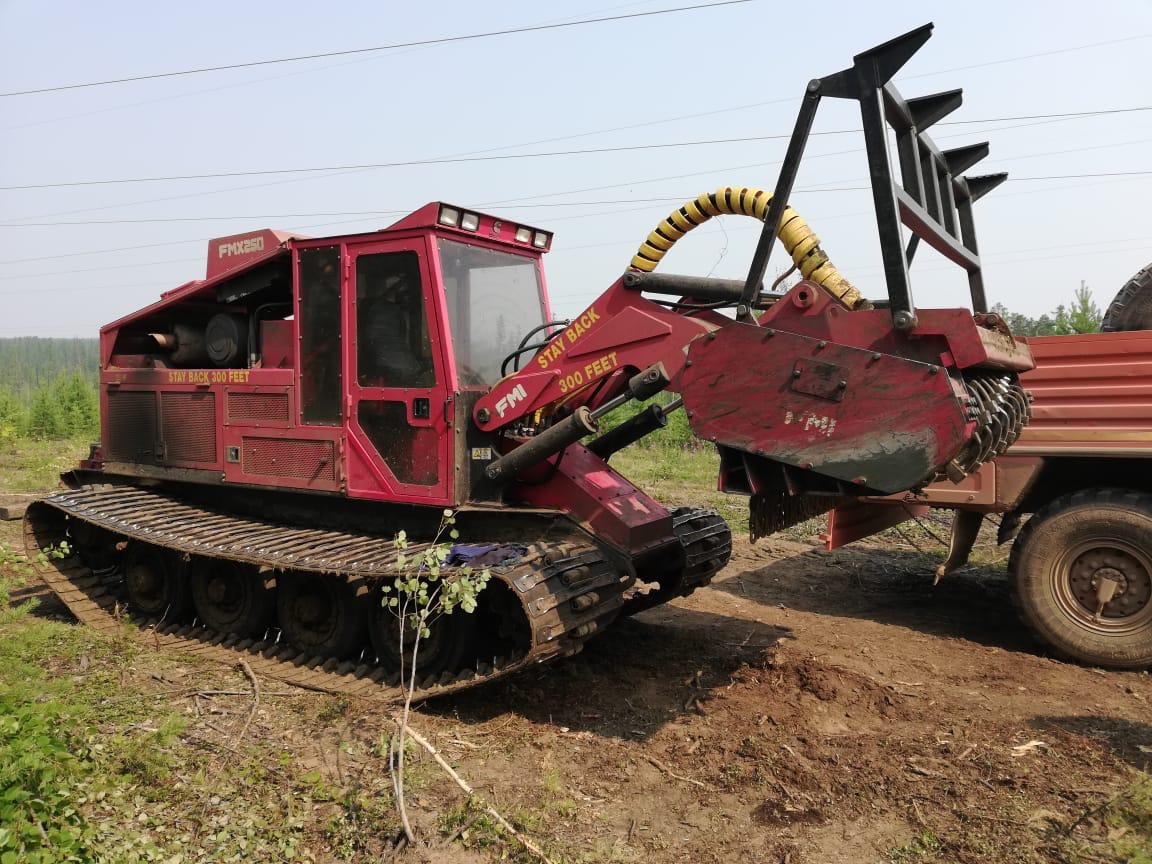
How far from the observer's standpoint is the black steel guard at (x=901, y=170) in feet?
13.3

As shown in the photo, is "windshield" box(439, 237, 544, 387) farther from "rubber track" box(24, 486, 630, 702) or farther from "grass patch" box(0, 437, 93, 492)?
"grass patch" box(0, 437, 93, 492)

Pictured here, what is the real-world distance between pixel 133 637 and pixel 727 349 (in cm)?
491

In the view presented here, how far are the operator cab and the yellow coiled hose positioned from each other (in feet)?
4.20

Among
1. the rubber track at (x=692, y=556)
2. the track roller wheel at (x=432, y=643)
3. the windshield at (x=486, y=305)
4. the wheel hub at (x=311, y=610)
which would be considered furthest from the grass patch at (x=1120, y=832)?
the wheel hub at (x=311, y=610)

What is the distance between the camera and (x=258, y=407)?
21.3 ft

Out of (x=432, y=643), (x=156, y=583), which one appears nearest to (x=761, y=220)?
(x=432, y=643)

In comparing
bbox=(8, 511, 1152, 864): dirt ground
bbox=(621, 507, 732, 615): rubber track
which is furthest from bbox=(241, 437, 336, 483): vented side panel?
bbox=(621, 507, 732, 615): rubber track

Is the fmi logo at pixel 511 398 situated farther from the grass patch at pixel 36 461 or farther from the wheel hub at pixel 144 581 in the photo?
the grass patch at pixel 36 461

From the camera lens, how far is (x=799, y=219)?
470 centimetres

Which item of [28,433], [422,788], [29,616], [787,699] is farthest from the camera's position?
[28,433]

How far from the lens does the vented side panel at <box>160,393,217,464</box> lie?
22.5 feet

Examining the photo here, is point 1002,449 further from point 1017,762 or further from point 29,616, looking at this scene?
point 29,616

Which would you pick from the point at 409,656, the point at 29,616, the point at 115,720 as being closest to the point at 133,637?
the point at 29,616

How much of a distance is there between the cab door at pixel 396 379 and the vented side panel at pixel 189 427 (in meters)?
1.55
